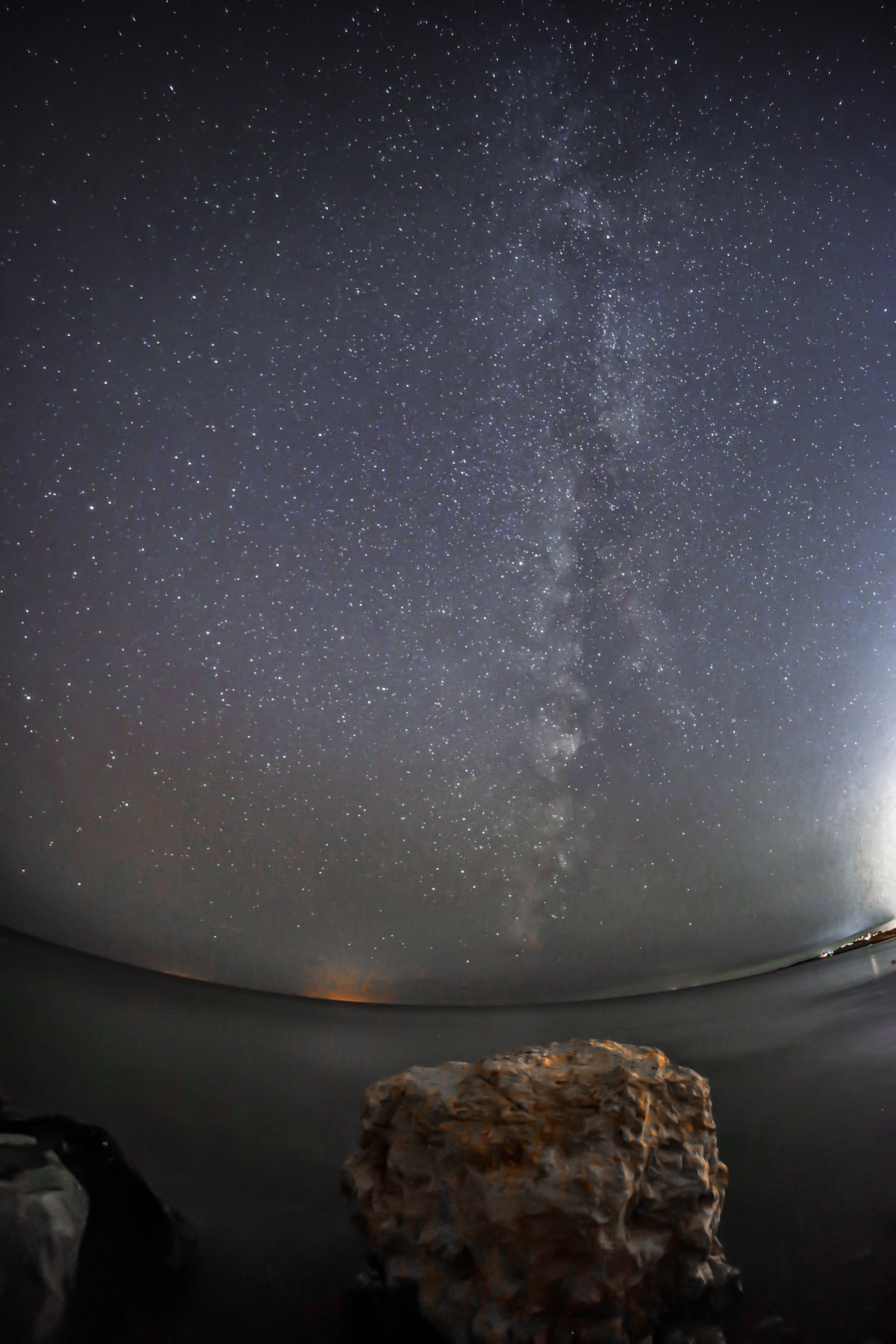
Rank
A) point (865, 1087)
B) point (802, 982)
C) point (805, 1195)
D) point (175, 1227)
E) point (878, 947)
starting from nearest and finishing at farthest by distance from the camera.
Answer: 1. point (175, 1227)
2. point (805, 1195)
3. point (865, 1087)
4. point (802, 982)
5. point (878, 947)

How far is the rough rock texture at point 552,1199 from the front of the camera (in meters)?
1.59

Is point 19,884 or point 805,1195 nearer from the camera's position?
point 805,1195

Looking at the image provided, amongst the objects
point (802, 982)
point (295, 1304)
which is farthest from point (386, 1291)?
point (802, 982)

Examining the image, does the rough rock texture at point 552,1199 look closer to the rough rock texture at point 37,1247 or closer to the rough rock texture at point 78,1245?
the rough rock texture at point 78,1245

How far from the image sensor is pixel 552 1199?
5.24 ft

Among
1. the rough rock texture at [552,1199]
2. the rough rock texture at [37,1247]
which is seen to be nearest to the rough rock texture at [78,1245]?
the rough rock texture at [37,1247]

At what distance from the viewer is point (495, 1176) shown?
1.67 meters

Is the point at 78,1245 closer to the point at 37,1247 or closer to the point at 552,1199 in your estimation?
the point at 37,1247

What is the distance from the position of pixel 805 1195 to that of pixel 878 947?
5.73 meters

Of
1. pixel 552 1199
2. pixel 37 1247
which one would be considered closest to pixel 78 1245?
pixel 37 1247

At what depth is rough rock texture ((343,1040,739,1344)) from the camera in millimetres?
1586

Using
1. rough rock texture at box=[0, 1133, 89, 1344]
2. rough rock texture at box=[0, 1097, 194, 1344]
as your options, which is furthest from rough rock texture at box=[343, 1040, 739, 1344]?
rough rock texture at box=[0, 1133, 89, 1344]

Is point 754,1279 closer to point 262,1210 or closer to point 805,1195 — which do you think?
point 805,1195

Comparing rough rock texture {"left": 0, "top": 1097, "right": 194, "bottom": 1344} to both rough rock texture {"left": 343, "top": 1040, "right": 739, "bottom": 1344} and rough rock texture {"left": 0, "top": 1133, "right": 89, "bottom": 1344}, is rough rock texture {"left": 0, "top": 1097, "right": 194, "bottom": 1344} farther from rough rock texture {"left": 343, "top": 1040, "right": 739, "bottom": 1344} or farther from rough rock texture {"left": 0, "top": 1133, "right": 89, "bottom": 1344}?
rough rock texture {"left": 343, "top": 1040, "right": 739, "bottom": 1344}
